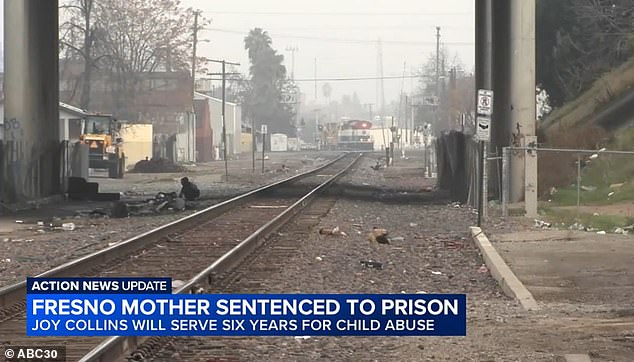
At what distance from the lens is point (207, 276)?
523 inches

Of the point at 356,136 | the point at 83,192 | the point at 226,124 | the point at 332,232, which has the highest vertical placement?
the point at 226,124

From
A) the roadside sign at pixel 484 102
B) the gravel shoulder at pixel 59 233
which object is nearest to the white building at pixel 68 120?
the gravel shoulder at pixel 59 233

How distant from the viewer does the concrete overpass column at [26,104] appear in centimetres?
2969

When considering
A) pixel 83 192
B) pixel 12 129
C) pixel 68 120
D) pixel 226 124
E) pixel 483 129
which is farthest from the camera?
pixel 226 124

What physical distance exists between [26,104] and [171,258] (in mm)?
15739

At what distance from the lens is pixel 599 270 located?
15250 mm

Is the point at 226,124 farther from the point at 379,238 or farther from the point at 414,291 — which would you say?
the point at 414,291

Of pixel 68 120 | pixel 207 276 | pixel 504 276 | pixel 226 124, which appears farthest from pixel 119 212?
pixel 226 124

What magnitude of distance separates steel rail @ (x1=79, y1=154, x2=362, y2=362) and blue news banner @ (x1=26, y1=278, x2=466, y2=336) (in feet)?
3.09

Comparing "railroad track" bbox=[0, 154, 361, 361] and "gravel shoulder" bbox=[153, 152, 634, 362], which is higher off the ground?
"railroad track" bbox=[0, 154, 361, 361]

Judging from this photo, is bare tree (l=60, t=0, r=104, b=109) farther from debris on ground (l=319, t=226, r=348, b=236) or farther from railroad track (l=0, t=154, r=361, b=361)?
debris on ground (l=319, t=226, r=348, b=236)

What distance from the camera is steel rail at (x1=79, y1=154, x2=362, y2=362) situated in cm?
794

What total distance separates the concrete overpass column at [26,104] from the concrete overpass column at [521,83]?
1409 cm

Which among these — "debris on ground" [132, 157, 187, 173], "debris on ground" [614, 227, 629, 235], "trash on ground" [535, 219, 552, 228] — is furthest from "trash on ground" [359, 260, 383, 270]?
"debris on ground" [132, 157, 187, 173]
